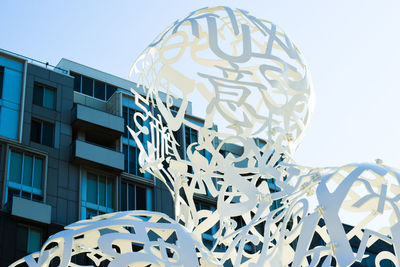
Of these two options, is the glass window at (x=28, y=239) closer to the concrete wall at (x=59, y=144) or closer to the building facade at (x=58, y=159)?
the building facade at (x=58, y=159)

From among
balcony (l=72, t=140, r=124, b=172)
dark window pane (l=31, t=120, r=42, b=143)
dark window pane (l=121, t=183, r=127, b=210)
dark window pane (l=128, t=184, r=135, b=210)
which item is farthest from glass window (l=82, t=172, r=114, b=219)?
dark window pane (l=31, t=120, r=42, b=143)

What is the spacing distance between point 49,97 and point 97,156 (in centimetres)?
325

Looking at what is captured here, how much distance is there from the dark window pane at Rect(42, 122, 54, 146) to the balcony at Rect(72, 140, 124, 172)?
99 centimetres

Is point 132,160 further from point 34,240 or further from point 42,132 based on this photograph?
point 34,240

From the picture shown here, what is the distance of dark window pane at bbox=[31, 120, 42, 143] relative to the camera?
3013 cm

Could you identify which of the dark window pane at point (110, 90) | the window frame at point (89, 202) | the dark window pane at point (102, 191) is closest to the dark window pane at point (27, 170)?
the window frame at point (89, 202)

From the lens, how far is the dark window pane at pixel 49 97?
103 feet

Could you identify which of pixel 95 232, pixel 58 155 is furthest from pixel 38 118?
pixel 95 232

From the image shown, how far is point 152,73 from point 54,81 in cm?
2357

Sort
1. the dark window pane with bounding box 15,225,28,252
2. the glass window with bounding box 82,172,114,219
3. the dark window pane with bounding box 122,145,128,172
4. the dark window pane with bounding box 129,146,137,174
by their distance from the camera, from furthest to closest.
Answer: the dark window pane with bounding box 129,146,137,174 → the dark window pane with bounding box 122,145,128,172 → the glass window with bounding box 82,172,114,219 → the dark window pane with bounding box 15,225,28,252

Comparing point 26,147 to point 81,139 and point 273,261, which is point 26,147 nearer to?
point 81,139

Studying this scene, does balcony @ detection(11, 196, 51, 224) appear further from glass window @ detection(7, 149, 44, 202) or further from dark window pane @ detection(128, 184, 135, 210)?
dark window pane @ detection(128, 184, 135, 210)

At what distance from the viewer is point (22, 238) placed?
2727 cm

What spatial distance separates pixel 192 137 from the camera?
34.6m
